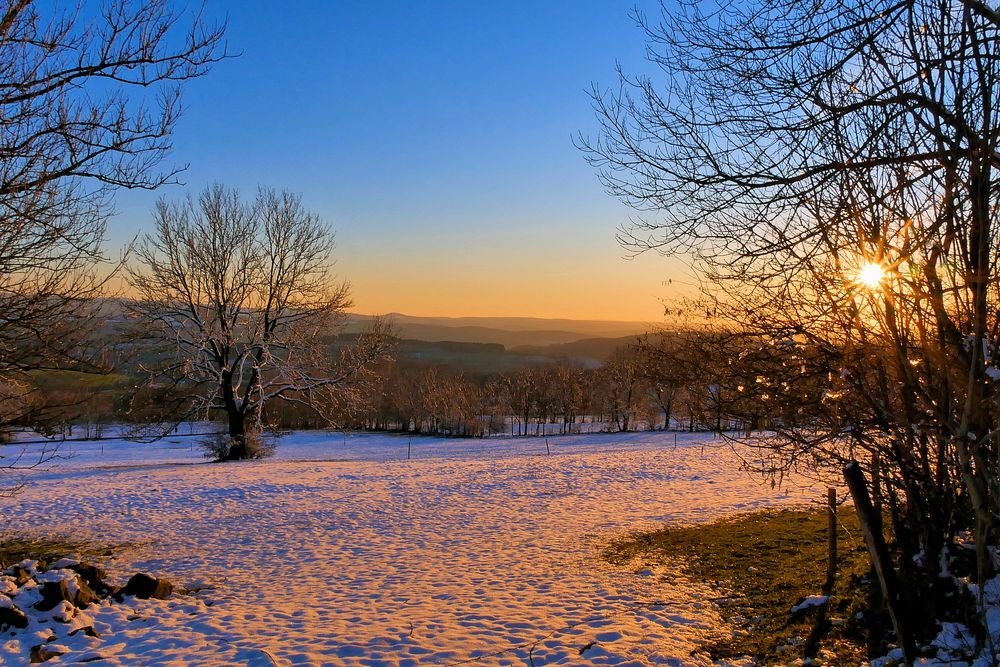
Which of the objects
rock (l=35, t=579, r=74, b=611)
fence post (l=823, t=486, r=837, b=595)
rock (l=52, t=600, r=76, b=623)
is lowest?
rock (l=52, t=600, r=76, b=623)

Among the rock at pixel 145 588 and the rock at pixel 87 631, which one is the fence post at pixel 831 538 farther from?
the rock at pixel 145 588

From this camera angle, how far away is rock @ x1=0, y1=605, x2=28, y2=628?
6.62 m

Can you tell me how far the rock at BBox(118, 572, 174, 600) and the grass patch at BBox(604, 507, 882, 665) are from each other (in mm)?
6678

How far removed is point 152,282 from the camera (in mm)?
22969

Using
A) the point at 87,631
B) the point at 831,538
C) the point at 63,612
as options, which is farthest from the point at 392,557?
the point at 831,538

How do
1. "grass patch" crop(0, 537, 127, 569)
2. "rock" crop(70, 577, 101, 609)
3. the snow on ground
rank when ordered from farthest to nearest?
"grass patch" crop(0, 537, 127, 569), "rock" crop(70, 577, 101, 609), the snow on ground

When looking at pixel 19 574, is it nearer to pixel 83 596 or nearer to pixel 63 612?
pixel 83 596

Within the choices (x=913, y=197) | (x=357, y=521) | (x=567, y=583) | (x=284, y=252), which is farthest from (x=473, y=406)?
(x=913, y=197)

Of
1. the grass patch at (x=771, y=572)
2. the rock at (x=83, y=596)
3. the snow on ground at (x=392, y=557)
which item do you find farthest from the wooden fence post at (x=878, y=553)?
the rock at (x=83, y=596)

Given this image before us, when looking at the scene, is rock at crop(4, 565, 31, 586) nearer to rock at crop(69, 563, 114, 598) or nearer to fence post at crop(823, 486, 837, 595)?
rock at crop(69, 563, 114, 598)

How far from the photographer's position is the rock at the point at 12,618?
21.7ft

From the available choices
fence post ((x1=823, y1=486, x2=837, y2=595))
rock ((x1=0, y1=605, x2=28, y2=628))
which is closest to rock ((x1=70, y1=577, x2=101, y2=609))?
rock ((x1=0, y1=605, x2=28, y2=628))

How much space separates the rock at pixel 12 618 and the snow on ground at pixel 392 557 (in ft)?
1.38

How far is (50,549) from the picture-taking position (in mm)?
11211
